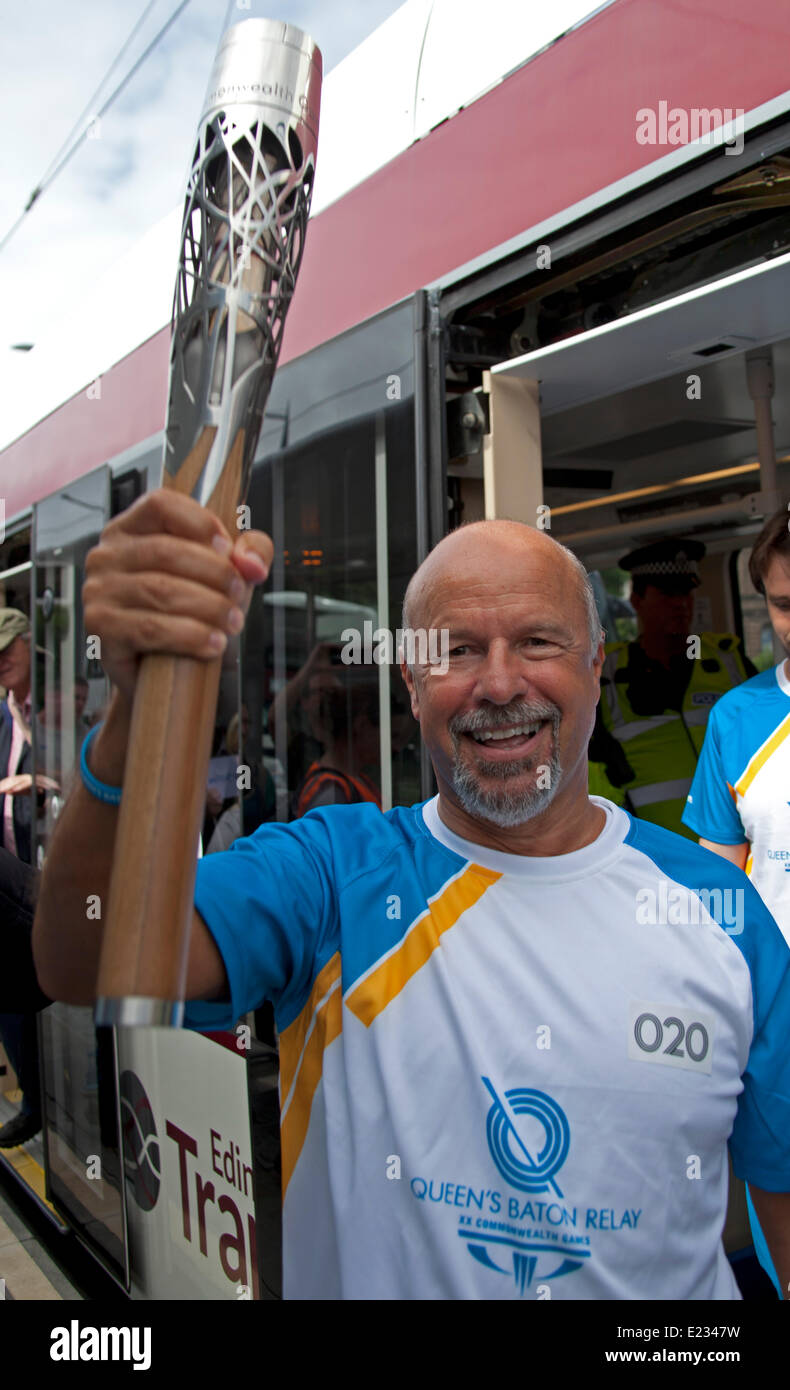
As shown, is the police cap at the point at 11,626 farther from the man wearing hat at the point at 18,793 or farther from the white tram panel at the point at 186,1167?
the white tram panel at the point at 186,1167

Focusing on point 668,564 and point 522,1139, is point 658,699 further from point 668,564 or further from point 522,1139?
point 522,1139

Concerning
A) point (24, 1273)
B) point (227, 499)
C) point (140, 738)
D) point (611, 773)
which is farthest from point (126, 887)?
point (24, 1273)

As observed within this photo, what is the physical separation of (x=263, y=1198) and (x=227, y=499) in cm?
202

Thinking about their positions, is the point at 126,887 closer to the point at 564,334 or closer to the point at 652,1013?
the point at 652,1013

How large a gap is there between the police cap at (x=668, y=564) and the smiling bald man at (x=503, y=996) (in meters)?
2.30

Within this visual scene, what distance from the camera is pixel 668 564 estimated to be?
3750 mm

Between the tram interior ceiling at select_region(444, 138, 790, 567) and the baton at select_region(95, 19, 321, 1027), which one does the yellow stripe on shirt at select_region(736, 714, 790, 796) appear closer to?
the tram interior ceiling at select_region(444, 138, 790, 567)

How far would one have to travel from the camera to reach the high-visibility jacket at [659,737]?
324 cm

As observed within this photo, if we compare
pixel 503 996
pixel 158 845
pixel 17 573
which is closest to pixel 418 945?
pixel 503 996

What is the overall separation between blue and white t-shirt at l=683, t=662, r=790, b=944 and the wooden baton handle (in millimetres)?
1781

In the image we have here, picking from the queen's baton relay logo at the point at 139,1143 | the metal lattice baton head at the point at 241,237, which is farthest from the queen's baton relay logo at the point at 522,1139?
the queen's baton relay logo at the point at 139,1143

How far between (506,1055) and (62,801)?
227 centimetres
